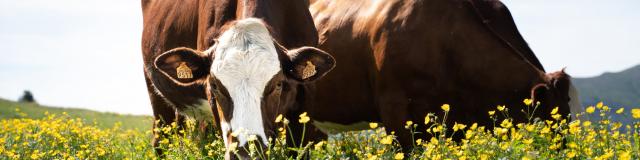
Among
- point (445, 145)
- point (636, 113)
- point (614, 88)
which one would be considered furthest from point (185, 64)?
point (614, 88)

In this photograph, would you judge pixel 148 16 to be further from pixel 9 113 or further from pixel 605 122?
pixel 9 113

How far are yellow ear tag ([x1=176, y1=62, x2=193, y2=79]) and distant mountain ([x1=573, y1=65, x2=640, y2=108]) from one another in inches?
5052

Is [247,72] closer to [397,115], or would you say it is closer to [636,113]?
[636,113]

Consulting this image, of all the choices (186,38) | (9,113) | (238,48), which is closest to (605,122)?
(238,48)

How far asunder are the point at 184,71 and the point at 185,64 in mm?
60

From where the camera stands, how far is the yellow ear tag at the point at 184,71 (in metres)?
7.23

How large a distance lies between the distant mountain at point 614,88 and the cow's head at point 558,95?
125 metres

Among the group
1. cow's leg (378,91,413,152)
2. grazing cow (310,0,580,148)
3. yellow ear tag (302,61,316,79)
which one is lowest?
cow's leg (378,91,413,152)

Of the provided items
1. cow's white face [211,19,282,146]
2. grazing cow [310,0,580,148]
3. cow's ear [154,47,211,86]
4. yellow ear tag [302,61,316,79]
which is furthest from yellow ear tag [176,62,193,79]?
grazing cow [310,0,580,148]

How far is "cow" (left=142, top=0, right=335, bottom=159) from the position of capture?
6.63 meters

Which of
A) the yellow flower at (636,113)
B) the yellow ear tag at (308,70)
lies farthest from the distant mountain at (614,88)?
the yellow flower at (636,113)

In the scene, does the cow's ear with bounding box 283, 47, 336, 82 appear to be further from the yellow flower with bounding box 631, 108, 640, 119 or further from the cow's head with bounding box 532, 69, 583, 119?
the cow's head with bounding box 532, 69, 583, 119

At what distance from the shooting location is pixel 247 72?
21.9 ft

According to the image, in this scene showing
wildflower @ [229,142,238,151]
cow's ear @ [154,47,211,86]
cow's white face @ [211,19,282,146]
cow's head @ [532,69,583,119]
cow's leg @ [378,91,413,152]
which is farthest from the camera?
cow's leg @ [378,91,413,152]
